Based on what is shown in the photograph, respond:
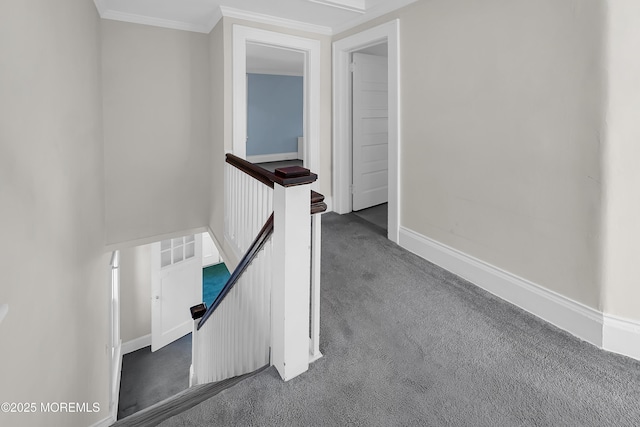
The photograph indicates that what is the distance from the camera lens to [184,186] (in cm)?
401

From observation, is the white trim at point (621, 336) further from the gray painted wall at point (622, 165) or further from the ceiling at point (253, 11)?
the ceiling at point (253, 11)

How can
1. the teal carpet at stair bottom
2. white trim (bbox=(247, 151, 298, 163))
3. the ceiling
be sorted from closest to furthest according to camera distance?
the ceiling
the teal carpet at stair bottom
white trim (bbox=(247, 151, 298, 163))

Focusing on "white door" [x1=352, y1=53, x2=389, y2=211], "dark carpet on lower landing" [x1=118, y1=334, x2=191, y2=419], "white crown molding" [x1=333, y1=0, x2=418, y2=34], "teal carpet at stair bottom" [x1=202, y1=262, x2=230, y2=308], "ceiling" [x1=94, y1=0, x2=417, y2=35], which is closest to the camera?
"white crown molding" [x1=333, y1=0, x2=418, y2=34]

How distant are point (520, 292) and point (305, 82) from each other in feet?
9.62

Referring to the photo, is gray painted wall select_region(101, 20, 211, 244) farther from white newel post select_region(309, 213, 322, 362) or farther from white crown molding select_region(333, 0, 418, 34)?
white newel post select_region(309, 213, 322, 362)

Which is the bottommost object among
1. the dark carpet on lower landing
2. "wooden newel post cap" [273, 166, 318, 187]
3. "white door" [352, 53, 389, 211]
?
the dark carpet on lower landing

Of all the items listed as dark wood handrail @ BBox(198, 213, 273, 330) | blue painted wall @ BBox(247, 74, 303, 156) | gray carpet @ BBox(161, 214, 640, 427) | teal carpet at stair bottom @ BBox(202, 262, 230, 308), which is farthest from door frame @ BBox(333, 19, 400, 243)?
blue painted wall @ BBox(247, 74, 303, 156)

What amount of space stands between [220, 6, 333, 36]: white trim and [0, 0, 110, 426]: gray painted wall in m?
1.13

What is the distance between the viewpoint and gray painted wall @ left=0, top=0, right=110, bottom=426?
1.17 meters

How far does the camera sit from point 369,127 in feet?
13.4

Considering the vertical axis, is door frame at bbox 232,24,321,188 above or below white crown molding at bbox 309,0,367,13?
below

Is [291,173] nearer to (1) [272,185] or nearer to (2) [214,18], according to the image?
(1) [272,185]

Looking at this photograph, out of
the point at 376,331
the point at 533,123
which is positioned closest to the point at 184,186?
the point at 376,331

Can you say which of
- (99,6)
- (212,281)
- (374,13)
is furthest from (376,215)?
(212,281)
